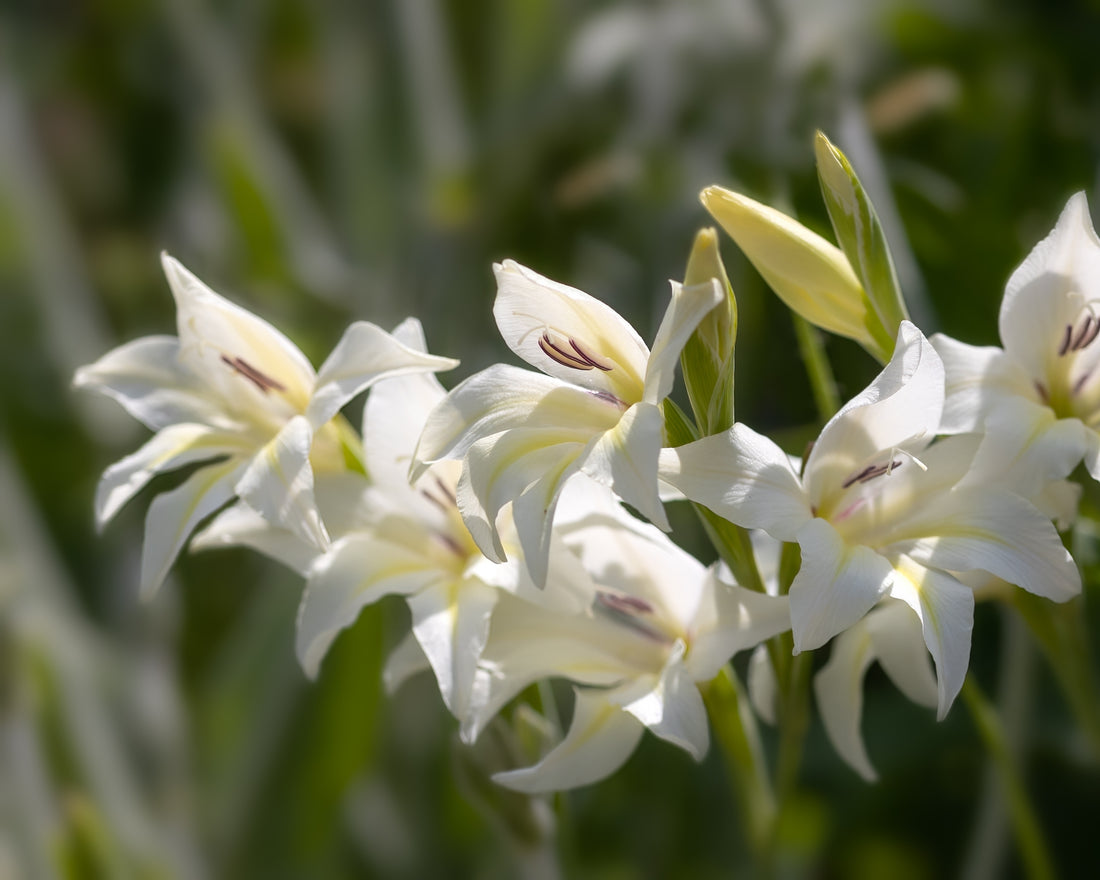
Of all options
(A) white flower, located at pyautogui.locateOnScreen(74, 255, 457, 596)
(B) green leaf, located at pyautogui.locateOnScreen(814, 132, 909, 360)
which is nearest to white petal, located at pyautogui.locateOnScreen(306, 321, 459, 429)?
(A) white flower, located at pyautogui.locateOnScreen(74, 255, 457, 596)

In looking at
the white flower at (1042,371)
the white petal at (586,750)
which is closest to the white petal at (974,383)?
the white flower at (1042,371)

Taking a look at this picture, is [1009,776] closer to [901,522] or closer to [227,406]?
[901,522]

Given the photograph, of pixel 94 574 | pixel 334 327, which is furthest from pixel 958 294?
pixel 94 574

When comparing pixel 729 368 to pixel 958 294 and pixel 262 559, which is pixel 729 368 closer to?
pixel 958 294

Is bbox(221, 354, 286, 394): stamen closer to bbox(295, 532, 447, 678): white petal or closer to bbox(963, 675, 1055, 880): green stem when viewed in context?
bbox(295, 532, 447, 678): white petal

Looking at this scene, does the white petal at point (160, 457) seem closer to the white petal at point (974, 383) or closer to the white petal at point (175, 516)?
the white petal at point (175, 516)

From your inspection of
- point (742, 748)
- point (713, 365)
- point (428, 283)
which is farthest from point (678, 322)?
Answer: point (428, 283)

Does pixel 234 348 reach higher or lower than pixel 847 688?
higher
